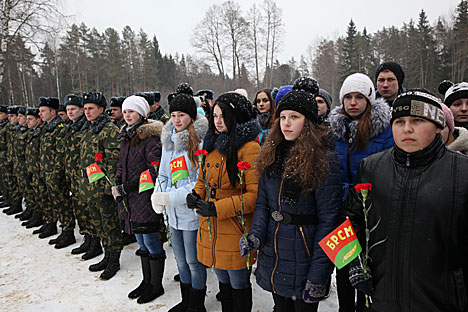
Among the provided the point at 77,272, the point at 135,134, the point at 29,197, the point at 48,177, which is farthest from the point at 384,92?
the point at 29,197

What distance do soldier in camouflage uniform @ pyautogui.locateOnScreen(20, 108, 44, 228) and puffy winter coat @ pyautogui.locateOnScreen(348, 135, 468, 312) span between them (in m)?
6.43

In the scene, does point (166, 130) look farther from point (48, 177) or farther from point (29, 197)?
point (29, 197)

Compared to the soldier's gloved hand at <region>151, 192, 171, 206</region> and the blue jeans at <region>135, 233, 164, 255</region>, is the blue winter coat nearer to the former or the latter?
the soldier's gloved hand at <region>151, 192, 171, 206</region>

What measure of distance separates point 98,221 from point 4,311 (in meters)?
1.45

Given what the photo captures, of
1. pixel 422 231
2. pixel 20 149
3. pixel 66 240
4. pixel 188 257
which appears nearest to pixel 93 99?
pixel 66 240

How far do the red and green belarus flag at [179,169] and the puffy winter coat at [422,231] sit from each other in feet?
5.67

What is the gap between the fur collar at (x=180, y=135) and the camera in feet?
10.3

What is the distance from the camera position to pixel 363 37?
3466 cm

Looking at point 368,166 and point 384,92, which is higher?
point 384,92

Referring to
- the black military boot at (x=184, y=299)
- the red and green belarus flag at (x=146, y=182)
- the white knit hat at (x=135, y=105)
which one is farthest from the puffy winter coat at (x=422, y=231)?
the white knit hat at (x=135, y=105)

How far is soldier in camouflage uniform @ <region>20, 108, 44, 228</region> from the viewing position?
20.8 feet

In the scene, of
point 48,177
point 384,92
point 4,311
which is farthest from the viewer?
point 48,177

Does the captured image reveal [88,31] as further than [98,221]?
Yes

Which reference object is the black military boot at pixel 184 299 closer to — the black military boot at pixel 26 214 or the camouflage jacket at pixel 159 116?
the camouflage jacket at pixel 159 116
